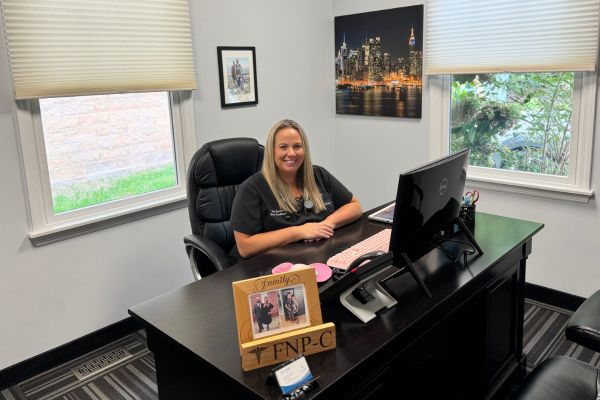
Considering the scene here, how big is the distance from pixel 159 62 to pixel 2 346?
1.67 metres

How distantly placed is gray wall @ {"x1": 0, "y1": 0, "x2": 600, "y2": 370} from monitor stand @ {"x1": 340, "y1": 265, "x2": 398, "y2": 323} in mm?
1782

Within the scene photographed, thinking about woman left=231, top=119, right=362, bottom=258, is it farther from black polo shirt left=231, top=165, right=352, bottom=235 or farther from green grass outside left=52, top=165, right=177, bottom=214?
green grass outside left=52, top=165, right=177, bottom=214

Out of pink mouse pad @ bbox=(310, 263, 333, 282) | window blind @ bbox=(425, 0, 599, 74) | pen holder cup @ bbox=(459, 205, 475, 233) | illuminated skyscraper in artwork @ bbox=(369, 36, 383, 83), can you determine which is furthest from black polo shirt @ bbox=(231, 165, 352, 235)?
illuminated skyscraper in artwork @ bbox=(369, 36, 383, 83)

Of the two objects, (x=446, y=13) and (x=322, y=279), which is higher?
(x=446, y=13)

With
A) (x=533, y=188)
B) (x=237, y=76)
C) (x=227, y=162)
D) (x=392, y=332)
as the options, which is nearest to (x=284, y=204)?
(x=227, y=162)

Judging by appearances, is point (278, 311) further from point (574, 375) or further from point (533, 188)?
point (533, 188)

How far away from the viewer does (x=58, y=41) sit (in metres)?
2.46

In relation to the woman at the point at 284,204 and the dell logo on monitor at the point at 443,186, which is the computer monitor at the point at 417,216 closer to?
the dell logo on monitor at the point at 443,186

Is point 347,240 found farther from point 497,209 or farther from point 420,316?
point 497,209

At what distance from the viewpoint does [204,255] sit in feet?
7.91

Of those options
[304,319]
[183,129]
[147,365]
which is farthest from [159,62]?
[304,319]

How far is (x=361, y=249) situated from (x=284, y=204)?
0.46 metres

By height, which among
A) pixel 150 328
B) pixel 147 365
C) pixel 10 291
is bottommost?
pixel 147 365

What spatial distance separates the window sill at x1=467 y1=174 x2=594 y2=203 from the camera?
291 cm
